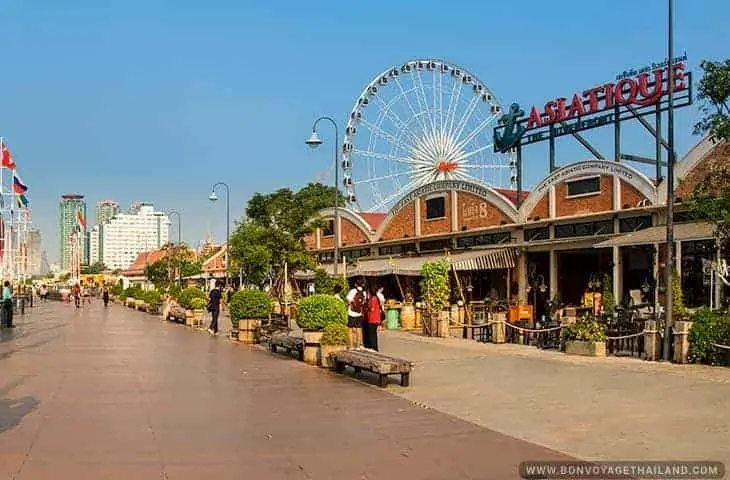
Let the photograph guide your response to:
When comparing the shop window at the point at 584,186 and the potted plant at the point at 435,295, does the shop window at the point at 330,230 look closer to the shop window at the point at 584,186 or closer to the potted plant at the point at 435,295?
the shop window at the point at 584,186

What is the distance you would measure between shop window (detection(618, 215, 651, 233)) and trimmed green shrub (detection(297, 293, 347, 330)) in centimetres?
1254

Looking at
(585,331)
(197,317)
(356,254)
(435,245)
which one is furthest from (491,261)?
(356,254)

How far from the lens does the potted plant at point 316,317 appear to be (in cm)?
1675

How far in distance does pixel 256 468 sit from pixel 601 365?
10217mm

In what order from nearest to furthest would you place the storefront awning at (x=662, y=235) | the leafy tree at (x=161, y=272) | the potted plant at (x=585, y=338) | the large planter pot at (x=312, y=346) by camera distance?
the large planter pot at (x=312, y=346) → the potted plant at (x=585, y=338) → the storefront awning at (x=662, y=235) → the leafy tree at (x=161, y=272)

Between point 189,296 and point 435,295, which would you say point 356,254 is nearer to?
point 189,296

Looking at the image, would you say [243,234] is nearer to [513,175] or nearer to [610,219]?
[610,219]

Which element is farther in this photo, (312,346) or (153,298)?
(153,298)

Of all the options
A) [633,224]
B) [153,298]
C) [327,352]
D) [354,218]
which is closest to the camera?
[327,352]

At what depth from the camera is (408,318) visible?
1195 inches

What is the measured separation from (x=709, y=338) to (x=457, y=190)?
20390 millimetres

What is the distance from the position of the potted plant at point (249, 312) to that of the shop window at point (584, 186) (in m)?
11.3

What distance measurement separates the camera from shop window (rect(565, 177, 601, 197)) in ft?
90.5

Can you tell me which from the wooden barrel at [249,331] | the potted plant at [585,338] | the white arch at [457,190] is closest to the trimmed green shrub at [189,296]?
the white arch at [457,190]
